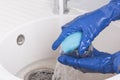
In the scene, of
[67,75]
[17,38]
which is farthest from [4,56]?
[67,75]

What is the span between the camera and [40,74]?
1134 mm

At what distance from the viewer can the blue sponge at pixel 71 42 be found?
0.80m

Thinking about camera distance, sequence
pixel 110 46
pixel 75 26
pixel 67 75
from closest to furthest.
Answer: pixel 75 26 → pixel 67 75 → pixel 110 46

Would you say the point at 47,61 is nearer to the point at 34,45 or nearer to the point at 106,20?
the point at 34,45

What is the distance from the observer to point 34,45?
113cm

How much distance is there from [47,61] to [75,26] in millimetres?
392

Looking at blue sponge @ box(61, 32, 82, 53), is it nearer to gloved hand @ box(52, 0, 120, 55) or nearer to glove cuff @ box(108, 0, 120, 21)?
gloved hand @ box(52, 0, 120, 55)

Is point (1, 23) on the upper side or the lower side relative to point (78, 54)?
upper

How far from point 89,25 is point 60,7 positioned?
293mm

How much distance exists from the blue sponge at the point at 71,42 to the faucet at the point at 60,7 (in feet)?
0.97

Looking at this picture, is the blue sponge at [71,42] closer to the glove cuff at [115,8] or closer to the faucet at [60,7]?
the glove cuff at [115,8]

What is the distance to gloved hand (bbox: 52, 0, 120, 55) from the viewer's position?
0.81 m

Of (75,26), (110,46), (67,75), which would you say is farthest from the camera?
(110,46)

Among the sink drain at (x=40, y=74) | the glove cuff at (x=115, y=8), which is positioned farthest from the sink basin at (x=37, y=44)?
the glove cuff at (x=115, y=8)
